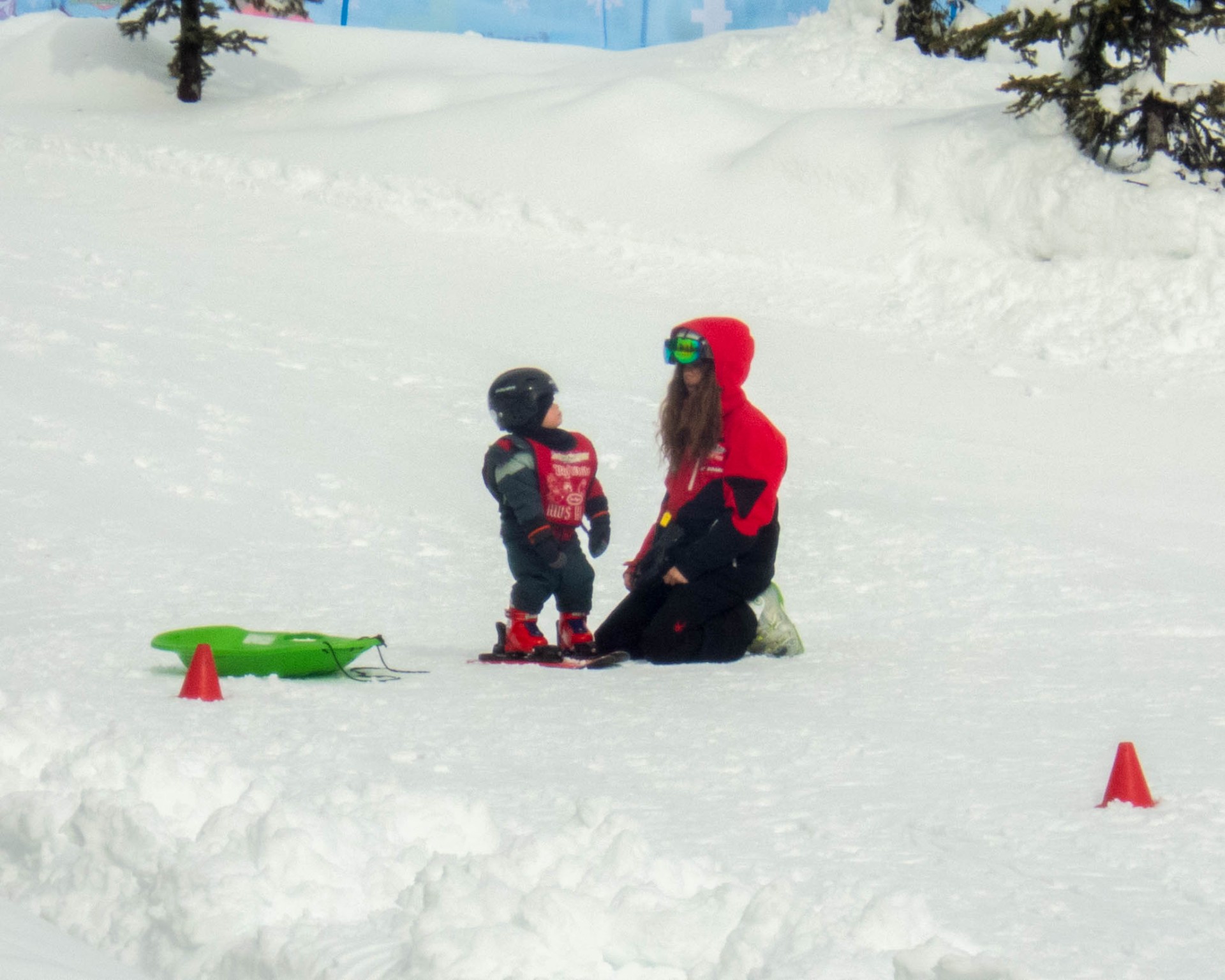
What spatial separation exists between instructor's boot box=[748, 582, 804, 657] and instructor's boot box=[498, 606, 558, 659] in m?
0.86

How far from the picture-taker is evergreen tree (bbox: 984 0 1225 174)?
49.9ft

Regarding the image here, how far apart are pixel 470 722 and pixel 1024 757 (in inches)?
65.7

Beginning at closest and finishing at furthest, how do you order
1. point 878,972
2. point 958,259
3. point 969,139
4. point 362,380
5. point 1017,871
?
point 878,972
point 1017,871
point 362,380
point 958,259
point 969,139

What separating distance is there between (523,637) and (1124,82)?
12.8 metres

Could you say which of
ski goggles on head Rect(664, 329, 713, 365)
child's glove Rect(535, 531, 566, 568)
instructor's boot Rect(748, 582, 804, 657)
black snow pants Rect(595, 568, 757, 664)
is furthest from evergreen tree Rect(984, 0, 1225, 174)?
child's glove Rect(535, 531, 566, 568)

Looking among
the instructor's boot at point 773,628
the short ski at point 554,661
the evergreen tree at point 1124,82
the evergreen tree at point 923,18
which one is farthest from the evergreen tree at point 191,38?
the instructor's boot at point 773,628

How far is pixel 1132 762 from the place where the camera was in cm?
339

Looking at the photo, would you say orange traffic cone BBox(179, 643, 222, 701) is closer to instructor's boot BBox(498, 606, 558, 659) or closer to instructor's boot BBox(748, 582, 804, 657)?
instructor's boot BBox(498, 606, 558, 659)

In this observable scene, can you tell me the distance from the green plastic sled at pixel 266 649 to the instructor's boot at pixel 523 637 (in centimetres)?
67

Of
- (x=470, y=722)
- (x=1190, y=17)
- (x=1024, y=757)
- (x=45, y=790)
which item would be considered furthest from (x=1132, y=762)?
(x=1190, y=17)

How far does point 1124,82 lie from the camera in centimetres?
1557

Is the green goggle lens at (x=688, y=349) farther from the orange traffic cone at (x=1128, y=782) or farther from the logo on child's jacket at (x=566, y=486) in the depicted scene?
the orange traffic cone at (x=1128, y=782)

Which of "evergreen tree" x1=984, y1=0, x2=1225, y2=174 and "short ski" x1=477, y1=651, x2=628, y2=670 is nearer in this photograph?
"short ski" x1=477, y1=651, x2=628, y2=670

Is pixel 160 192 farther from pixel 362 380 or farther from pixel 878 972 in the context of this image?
pixel 878 972
